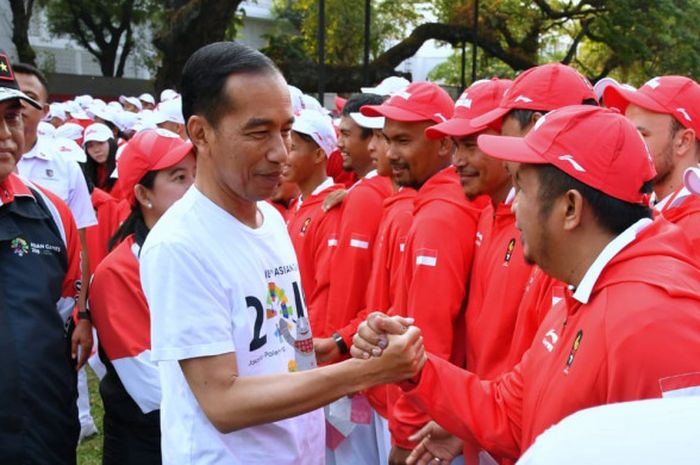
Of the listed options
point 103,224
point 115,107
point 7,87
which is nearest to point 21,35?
point 115,107

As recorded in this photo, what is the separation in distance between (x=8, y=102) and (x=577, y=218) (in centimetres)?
247

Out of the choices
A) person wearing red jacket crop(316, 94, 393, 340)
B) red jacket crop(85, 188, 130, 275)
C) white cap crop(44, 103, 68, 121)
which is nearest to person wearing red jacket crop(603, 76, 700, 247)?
person wearing red jacket crop(316, 94, 393, 340)

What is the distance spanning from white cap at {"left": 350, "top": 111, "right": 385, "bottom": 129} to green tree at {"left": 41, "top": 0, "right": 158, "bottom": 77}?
30.7m

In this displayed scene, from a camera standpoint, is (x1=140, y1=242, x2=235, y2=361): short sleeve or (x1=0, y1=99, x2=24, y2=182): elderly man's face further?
(x1=0, y1=99, x2=24, y2=182): elderly man's face

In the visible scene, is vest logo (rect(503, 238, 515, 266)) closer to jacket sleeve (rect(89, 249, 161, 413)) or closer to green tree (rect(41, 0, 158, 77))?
jacket sleeve (rect(89, 249, 161, 413))

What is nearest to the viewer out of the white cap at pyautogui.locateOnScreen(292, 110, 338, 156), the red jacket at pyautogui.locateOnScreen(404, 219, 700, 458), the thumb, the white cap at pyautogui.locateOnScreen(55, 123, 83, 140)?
the red jacket at pyautogui.locateOnScreen(404, 219, 700, 458)

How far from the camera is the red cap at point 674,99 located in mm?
4359

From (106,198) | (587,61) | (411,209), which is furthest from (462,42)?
(411,209)

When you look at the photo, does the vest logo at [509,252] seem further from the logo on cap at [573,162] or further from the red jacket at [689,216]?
the logo on cap at [573,162]

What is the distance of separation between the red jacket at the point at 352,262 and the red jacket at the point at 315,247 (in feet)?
0.41

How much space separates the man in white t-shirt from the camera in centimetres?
241

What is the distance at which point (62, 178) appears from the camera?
21.7ft

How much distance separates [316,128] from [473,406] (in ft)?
9.86

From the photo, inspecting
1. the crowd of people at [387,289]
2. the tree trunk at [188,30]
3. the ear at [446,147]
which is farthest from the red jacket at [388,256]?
the tree trunk at [188,30]
